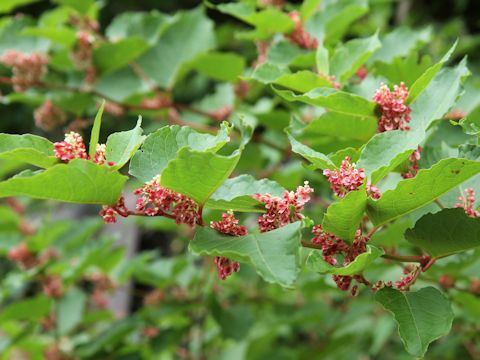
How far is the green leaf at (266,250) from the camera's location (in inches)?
22.8

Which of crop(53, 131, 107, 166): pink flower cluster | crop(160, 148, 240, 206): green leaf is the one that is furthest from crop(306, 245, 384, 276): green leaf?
crop(53, 131, 107, 166): pink flower cluster

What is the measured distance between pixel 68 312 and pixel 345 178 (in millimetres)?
1248

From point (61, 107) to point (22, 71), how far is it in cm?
12

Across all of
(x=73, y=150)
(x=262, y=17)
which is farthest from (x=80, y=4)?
(x=73, y=150)

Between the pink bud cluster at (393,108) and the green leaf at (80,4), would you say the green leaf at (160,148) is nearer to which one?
the pink bud cluster at (393,108)

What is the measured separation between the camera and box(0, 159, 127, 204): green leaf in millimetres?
596

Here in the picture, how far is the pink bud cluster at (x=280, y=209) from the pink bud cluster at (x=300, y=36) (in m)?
0.57

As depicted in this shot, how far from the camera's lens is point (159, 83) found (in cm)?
155

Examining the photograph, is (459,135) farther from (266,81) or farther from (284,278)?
(284,278)

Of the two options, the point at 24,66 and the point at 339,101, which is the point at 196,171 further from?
the point at 24,66

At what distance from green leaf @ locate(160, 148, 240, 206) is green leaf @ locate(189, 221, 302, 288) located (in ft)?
0.18

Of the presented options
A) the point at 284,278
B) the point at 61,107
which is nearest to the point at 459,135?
the point at 284,278

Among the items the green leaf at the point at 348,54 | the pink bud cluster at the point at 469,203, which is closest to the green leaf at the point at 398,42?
the green leaf at the point at 348,54

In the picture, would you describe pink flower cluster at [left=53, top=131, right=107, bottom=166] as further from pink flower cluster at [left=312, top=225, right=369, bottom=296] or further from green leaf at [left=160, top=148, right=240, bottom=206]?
pink flower cluster at [left=312, top=225, right=369, bottom=296]
